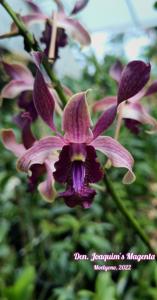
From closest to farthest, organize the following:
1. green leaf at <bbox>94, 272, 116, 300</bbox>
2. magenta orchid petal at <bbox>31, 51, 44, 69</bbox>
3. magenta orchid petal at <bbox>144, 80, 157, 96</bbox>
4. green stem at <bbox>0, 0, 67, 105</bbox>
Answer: magenta orchid petal at <bbox>31, 51, 44, 69</bbox>, green stem at <bbox>0, 0, 67, 105</bbox>, magenta orchid petal at <bbox>144, 80, 157, 96</bbox>, green leaf at <bbox>94, 272, 116, 300</bbox>

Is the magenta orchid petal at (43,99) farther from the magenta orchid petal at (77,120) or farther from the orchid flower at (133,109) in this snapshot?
the orchid flower at (133,109)

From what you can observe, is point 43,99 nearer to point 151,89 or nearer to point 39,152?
point 39,152

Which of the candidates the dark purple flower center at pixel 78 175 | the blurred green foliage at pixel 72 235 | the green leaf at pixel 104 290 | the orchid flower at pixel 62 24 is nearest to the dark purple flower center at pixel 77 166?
the dark purple flower center at pixel 78 175

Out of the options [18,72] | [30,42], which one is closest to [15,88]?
[18,72]

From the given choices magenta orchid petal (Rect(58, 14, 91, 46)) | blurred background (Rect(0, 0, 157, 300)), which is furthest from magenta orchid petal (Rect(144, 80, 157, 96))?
blurred background (Rect(0, 0, 157, 300))

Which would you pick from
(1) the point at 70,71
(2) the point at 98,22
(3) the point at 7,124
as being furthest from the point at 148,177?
(2) the point at 98,22

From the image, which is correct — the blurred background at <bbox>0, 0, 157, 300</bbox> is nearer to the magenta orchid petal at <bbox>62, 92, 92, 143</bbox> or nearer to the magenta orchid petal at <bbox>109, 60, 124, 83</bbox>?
the magenta orchid petal at <bbox>109, 60, 124, 83</bbox>
